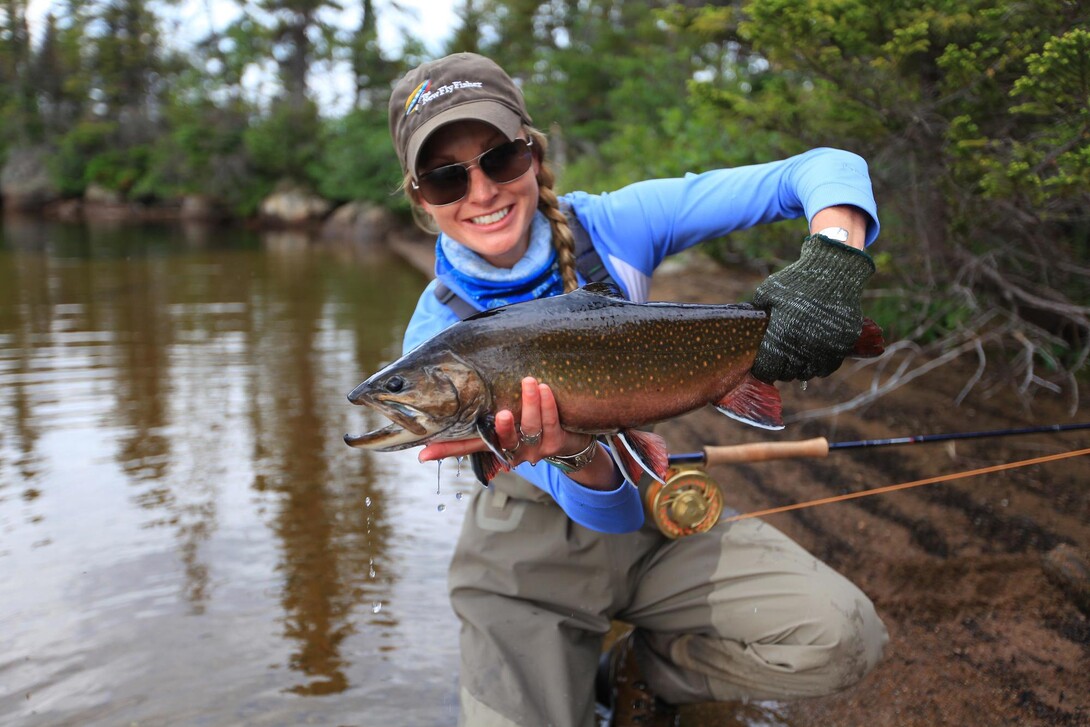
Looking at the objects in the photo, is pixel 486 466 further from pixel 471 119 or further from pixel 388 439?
pixel 471 119

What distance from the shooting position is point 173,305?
13.0 m

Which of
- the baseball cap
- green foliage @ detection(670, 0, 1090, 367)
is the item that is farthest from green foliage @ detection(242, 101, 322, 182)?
the baseball cap

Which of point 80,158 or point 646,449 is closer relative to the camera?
point 646,449

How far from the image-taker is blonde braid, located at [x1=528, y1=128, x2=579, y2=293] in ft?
10.0

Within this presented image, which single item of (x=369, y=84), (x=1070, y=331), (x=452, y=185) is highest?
(x=369, y=84)

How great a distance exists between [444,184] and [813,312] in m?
1.36

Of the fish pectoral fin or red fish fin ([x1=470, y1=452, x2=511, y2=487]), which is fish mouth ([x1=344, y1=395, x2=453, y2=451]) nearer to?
the fish pectoral fin

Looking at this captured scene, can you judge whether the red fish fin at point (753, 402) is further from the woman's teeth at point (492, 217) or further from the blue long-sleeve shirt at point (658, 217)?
the woman's teeth at point (492, 217)

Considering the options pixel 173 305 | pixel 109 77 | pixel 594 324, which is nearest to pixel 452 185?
pixel 594 324

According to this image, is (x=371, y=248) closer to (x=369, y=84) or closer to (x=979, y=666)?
(x=369, y=84)

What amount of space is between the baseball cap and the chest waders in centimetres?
48

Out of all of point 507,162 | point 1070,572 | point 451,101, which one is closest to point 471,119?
point 451,101

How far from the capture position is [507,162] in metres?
2.96

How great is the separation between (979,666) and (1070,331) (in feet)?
11.0
